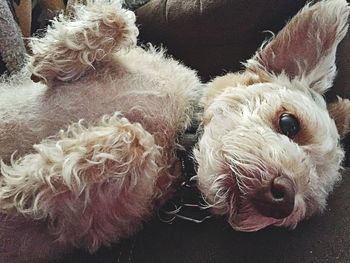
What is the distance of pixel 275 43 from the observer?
156 centimetres

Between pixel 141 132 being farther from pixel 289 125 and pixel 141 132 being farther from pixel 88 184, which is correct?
pixel 289 125

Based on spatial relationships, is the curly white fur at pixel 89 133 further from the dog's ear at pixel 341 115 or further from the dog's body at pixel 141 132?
the dog's ear at pixel 341 115

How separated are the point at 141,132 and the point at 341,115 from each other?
24.5 inches

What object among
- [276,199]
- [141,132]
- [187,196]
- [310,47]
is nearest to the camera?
[276,199]

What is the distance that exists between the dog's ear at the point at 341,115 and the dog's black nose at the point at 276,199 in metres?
0.45

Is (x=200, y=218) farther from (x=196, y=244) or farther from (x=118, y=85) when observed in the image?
(x=118, y=85)

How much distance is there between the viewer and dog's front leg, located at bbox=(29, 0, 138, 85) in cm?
150

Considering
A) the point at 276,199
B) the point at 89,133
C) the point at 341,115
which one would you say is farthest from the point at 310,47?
the point at 89,133

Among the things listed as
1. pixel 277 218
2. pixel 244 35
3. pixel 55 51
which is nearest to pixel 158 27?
pixel 244 35

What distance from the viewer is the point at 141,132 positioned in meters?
1.30

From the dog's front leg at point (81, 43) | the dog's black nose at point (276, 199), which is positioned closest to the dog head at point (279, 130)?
the dog's black nose at point (276, 199)

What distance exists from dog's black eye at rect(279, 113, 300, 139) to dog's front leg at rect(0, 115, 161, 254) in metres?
0.34

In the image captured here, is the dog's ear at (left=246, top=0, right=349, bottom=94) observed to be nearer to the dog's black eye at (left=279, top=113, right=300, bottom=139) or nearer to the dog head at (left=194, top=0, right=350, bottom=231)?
the dog head at (left=194, top=0, right=350, bottom=231)

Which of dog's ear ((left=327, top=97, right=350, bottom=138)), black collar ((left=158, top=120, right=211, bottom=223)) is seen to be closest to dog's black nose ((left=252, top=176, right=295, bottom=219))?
black collar ((left=158, top=120, right=211, bottom=223))
